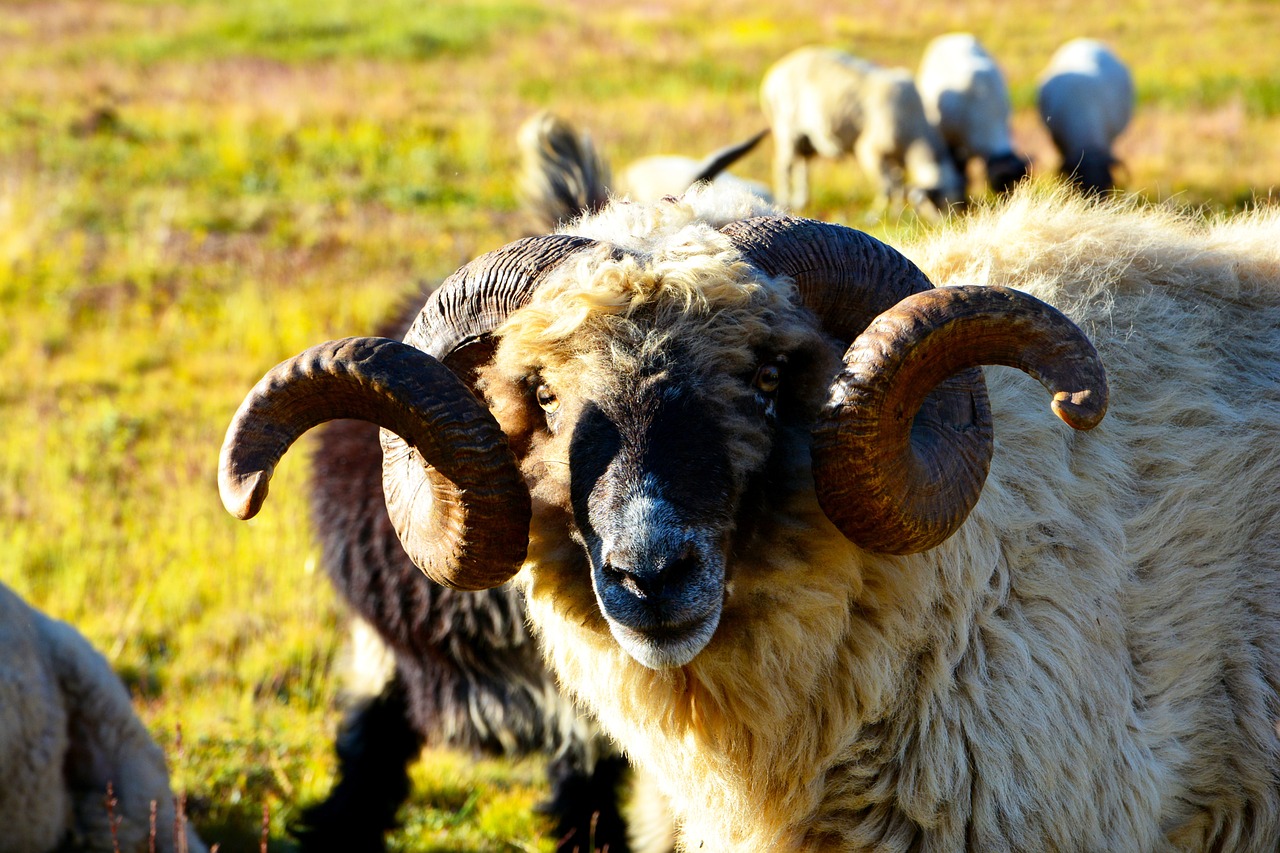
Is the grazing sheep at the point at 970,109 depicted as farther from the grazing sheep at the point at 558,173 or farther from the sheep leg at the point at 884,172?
the grazing sheep at the point at 558,173

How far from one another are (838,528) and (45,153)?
18.0m

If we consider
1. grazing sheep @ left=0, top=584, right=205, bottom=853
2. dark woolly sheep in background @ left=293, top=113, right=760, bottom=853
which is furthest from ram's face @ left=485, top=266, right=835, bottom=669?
dark woolly sheep in background @ left=293, top=113, right=760, bottom=853

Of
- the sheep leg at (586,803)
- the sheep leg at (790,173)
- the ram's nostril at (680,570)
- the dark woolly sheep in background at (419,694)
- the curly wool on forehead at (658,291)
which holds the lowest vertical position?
the sheep leg at (586,803)

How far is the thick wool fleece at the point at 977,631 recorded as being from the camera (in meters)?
3.00

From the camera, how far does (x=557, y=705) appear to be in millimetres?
5672

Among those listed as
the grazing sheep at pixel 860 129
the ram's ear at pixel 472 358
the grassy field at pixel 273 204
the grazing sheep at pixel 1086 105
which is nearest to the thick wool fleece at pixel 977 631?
the ram's ear at pixel 472 358

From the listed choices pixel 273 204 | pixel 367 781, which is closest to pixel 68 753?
pixel 367 781

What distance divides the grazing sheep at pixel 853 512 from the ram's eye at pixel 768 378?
1cm

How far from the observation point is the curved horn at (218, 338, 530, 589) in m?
2.83

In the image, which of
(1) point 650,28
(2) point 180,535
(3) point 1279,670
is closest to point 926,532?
(3) point 1279,670

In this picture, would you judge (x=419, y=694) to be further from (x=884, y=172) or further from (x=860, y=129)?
(x=860, y=129)

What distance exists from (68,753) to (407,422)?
272cm

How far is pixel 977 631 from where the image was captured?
10.7ft

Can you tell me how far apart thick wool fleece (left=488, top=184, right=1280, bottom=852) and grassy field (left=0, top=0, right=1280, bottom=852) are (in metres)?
1.35
